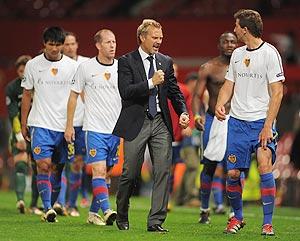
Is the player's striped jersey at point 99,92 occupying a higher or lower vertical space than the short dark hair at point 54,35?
lower

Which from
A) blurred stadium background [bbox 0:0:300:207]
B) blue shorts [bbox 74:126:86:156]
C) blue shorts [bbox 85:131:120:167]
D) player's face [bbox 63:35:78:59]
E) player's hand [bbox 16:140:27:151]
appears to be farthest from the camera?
blurred stadium background [bbox 0:0:300:207]

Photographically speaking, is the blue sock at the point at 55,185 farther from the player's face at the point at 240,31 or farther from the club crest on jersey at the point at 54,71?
the player's face at the point at 240,31

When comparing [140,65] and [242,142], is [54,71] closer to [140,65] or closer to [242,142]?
[140,65]

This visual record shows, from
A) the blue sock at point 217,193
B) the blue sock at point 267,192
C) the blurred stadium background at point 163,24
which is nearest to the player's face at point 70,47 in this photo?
the blue sock at point 217,193

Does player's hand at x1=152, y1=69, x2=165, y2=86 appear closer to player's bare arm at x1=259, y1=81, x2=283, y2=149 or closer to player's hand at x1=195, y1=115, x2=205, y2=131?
player's bare arm at x1=259, y1=81, x2=283, y2=149

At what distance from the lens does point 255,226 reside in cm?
1487

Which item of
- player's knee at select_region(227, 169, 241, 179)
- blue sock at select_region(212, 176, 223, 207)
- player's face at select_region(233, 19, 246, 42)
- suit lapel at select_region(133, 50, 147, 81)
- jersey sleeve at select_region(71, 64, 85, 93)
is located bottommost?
blue sock at select_region(212, 176, 223, 207)

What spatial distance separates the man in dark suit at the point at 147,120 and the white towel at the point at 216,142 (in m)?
2.97

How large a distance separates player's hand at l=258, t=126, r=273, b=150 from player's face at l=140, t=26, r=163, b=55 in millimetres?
1540

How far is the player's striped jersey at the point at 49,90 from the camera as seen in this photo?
15.0 m

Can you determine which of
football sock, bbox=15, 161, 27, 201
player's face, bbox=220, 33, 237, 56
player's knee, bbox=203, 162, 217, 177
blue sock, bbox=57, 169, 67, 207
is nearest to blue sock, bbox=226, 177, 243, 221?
player's knee, bbox=203, 162, 217, 177

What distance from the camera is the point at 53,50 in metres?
15.1

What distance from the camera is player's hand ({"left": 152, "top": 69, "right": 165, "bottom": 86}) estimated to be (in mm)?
12508

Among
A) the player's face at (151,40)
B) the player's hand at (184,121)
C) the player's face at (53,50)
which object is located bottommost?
the player's hand at (184,121)
